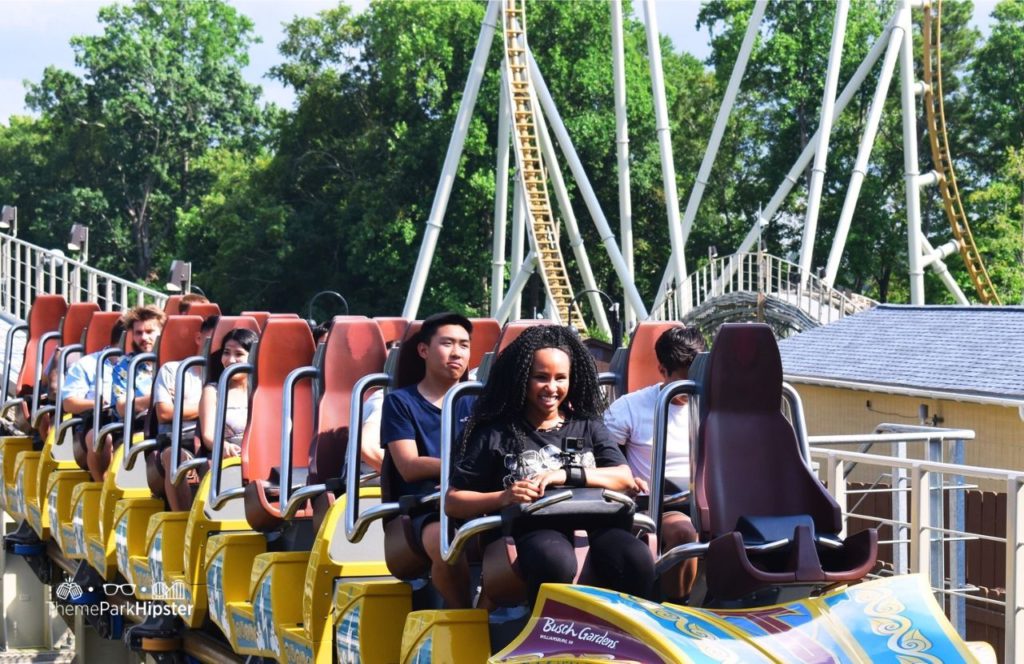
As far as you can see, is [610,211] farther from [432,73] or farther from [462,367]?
[462,367]

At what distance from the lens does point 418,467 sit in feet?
13.6

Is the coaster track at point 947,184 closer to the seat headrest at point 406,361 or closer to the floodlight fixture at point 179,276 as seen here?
the floodlight fixture at point 179,276

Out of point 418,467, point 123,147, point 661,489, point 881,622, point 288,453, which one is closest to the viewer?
point 881,622

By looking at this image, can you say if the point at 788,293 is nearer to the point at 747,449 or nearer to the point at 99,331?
the point at 99,331

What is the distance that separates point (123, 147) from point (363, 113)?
8454 millimetres

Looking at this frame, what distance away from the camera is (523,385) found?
361cm

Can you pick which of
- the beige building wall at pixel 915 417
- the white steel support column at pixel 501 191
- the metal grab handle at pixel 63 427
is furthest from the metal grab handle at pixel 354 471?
the white steel support column at pixel 501 191

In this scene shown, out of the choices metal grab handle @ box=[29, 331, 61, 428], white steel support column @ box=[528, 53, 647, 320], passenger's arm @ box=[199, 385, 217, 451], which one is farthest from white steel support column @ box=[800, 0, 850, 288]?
passenger's arm @ box=[199, 385, 217, 451]

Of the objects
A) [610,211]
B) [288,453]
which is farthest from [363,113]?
[288,453]

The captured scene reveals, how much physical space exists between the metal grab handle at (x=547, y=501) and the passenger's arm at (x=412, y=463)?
731 mm

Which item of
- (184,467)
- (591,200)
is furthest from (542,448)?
(591,200)

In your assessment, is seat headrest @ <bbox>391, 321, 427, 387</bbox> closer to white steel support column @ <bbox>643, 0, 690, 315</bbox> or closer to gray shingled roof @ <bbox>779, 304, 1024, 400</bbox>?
gray shingled roof @ <bbox>779, 304, 1024, 400</bbox>

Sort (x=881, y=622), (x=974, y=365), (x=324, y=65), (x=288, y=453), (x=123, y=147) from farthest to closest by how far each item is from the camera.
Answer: (x=123, y=147), (x=324, y=65), (x=974, y=365), (x=288, y=453), (x=881, y=622)

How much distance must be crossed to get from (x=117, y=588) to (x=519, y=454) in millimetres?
3759
